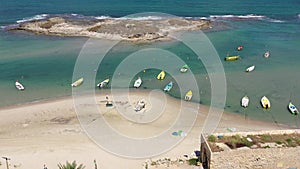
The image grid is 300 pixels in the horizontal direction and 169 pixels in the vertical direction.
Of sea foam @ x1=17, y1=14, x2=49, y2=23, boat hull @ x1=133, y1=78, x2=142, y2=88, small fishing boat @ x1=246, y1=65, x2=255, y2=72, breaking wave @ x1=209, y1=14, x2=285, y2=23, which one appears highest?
sea foam @ x1=17, y1=14, x2=49, y2=23

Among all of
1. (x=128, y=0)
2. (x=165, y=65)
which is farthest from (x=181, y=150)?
(x=128, y=0)

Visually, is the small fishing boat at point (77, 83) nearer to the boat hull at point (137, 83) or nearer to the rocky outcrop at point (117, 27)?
the boat hull at point (137, 83)

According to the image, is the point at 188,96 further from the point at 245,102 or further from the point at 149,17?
the point at 149,17

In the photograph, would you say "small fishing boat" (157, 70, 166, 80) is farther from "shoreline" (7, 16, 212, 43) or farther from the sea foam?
the sea foam


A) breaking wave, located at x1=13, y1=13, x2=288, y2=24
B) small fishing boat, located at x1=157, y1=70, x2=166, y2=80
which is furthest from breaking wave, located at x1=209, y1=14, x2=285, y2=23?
small fishing boat, located at x1=157, y1=70, x2=166, y2=80

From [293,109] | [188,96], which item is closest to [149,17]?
[188,96]

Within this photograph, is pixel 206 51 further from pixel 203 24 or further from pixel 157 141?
pixel 157 141
